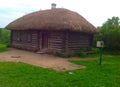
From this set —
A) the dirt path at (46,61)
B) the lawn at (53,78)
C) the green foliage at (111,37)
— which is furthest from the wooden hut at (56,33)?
the lawn at (53,78)

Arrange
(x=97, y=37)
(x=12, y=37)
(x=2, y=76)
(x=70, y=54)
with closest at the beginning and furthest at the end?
1. (x=2, y=76)
2. (x=70, y=54)
3. (x=97, y=37)
4. (x=12, y=37)

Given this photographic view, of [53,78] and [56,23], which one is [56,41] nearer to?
[56,23]

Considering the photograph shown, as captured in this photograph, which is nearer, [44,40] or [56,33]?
[56,33]

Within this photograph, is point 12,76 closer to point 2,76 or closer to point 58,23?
point 2,76

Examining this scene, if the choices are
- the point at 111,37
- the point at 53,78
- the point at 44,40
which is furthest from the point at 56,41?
the point at 53,78

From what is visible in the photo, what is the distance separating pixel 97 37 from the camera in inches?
951

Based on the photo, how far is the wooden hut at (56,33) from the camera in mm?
18641

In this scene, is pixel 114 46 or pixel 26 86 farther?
pixel 114 46

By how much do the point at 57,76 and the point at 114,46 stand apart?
1309cm

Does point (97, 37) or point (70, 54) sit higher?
point (97, 37)

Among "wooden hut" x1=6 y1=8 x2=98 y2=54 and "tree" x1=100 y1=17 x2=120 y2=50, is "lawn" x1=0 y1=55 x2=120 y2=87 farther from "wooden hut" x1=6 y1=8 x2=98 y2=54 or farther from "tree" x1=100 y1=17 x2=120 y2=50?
"tree" x1=100 y1=17 x2=120 y2=50

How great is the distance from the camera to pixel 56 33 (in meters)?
19.4

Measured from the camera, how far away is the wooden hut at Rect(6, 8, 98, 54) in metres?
18.6

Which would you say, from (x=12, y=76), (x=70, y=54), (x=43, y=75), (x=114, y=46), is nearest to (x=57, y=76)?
(x=43, y=75)
